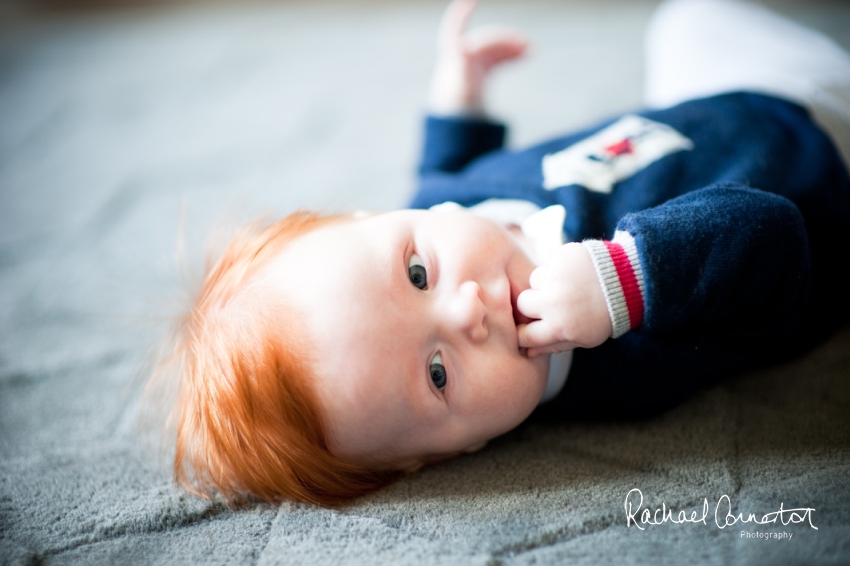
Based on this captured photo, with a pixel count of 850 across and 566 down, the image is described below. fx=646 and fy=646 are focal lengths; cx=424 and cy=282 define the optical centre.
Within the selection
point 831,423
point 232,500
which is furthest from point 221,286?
point 831,423

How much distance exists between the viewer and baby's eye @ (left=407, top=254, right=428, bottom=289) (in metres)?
0.71

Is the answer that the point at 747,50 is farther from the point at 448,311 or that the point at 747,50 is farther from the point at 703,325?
the point at 448,311

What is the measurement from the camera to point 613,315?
0.67 metres

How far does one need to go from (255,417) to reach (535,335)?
315 millimetres

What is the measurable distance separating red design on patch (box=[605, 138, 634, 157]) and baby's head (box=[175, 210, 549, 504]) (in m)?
0.26

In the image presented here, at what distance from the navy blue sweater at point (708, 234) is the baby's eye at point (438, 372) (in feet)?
0.59

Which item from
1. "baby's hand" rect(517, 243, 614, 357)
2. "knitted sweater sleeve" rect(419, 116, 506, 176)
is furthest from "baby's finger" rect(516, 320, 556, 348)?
"knitted sweater sleeve" rect(419, 116, 506, 176)

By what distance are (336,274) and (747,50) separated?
3.04ft

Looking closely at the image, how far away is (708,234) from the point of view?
68cm

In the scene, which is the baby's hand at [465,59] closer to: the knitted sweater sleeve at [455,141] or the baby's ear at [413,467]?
the knitted sweater sleeve at [455,141]

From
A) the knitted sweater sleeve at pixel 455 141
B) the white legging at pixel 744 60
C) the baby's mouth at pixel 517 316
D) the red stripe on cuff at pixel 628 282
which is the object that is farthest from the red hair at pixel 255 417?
the white legging at pixel 744 60

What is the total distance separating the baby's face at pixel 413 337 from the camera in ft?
2.21

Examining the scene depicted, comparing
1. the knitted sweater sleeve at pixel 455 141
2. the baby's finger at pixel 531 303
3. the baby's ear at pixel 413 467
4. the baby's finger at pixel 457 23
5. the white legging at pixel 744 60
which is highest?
the baby's finger at pixel 457 23
